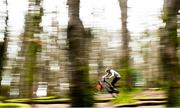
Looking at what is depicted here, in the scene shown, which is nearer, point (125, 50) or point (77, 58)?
point (77, 58)

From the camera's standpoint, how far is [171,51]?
28.9 feet

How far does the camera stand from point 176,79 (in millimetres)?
8953

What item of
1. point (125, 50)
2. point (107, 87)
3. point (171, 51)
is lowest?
point (107, 87)

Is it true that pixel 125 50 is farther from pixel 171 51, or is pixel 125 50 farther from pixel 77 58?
pixel 171 51

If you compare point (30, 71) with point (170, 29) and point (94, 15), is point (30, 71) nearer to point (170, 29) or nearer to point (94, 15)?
point (170, 29)

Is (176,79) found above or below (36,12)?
below

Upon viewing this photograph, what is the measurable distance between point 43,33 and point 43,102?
928cm

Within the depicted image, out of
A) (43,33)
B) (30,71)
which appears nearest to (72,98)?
(30,71)

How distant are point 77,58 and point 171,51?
205cm

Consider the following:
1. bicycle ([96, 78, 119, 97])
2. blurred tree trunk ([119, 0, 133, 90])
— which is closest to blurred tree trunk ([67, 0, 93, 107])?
blurred tree trunk ([119, 0, 133, 90])

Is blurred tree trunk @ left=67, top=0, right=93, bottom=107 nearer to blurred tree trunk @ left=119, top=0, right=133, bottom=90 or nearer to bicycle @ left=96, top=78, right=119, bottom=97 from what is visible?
blurred tree trunk @ left=119, top=0, right=133, bottom=90

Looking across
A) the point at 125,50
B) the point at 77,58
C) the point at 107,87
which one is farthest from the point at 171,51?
the point at 107,87

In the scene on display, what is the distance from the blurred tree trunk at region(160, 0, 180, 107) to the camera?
873 cm

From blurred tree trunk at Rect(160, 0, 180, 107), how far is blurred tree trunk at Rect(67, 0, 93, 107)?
1.78m
